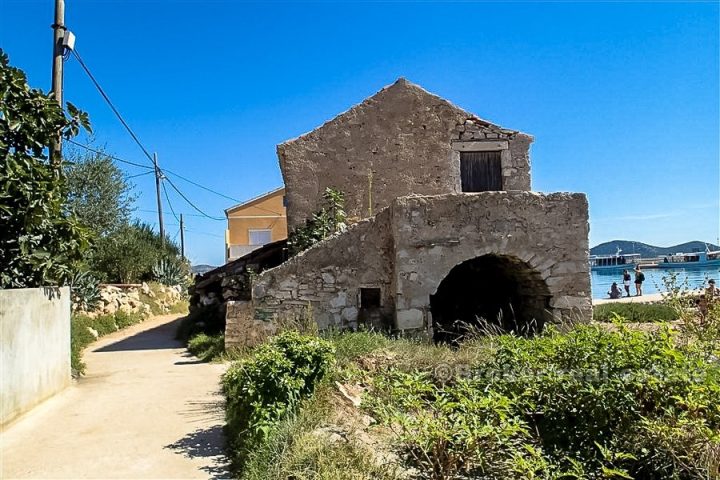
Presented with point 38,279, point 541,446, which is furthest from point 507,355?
point 38,279

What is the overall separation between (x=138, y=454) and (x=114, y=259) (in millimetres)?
16639

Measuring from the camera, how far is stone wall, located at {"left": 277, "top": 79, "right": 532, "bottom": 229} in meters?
11.9

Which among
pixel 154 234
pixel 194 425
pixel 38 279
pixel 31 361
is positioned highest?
pixel 154 234

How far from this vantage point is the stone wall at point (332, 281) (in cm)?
898

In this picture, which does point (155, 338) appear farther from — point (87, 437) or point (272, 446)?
point (272, 446)

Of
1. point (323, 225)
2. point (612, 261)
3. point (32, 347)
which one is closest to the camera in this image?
point (32, 347)

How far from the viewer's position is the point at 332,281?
29.6ft

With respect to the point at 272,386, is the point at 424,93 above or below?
above

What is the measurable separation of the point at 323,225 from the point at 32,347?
20.9ft

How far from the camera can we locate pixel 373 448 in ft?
13.5

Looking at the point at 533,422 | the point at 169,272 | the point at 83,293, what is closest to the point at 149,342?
the point at 83,293

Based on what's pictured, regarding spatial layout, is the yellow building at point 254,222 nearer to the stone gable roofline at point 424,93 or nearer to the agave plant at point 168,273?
the agave plant at point 168,273

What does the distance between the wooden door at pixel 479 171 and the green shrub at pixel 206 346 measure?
701 centimetres

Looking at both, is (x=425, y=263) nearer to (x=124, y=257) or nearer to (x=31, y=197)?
(x=31, y=197)
